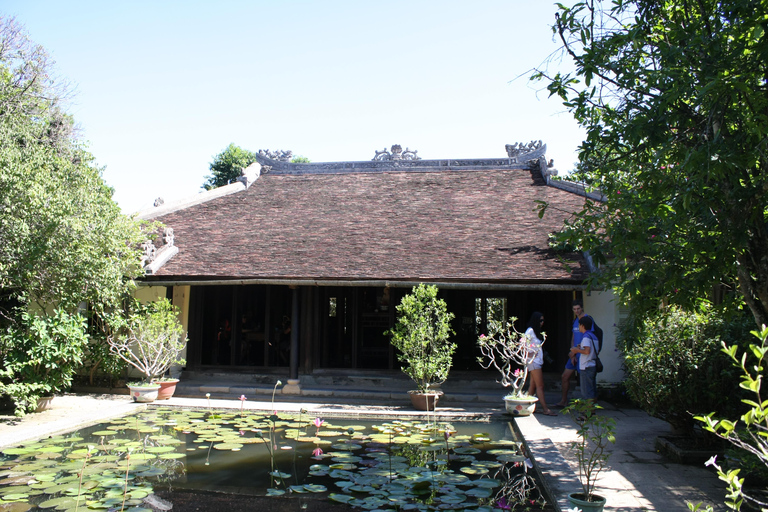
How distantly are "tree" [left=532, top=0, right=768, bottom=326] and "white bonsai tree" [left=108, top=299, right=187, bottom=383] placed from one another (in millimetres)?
7492

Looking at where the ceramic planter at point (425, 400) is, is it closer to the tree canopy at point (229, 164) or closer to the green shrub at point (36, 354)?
the green shrub at point (36, 354)

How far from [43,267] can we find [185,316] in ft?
12.8

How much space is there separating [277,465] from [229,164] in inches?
1089

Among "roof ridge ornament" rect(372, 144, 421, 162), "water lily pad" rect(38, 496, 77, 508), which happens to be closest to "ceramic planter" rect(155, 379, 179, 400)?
"water lily pad" rect(38, 496, 77, 508)

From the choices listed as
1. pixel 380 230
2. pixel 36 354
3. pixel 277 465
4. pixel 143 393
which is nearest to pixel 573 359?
pixel 380 230

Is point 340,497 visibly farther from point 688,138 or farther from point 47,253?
point 47,253

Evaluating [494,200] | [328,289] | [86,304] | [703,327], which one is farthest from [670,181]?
[86,304]

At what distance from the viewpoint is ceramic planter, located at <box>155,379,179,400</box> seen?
9625mm

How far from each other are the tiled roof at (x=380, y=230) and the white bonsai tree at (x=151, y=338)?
2.44 feet

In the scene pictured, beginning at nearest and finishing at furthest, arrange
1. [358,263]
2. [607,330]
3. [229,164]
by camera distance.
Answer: [607,330], [358,263], [229,164]

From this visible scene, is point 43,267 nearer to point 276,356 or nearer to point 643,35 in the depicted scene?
point 276,356

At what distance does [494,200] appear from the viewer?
1369cm

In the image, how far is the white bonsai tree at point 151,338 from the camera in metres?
9.75

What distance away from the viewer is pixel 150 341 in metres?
9.83
